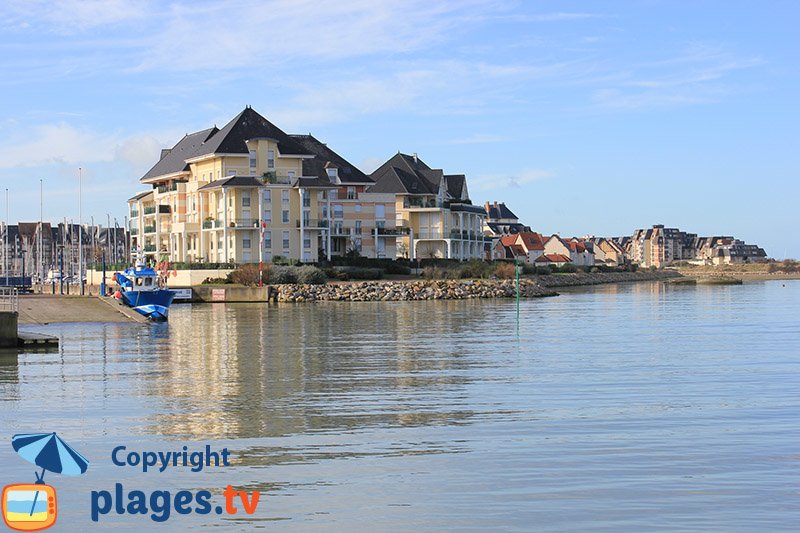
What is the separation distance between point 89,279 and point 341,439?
8936cm

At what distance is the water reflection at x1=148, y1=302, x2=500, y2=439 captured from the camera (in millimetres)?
19266

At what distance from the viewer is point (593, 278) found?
12725 cm

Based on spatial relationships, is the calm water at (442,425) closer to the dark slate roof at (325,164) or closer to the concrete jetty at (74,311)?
the concrete jetty at (74,311)

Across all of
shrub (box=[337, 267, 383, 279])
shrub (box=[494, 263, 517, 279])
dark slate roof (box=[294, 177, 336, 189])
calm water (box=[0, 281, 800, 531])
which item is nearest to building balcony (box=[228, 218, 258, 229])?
dark slate roof (box=[294, 177, 336, 189])

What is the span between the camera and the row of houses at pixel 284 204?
89375 mm

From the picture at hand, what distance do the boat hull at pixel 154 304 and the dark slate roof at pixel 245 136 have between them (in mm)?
38534

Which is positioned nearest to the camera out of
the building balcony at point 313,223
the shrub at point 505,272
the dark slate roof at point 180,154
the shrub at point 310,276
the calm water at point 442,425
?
the calm water at point 442,425

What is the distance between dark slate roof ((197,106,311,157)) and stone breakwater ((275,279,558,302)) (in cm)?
1755

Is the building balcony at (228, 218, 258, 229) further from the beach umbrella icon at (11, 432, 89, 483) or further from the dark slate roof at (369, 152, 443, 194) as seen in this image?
the beach umbrella icon at (11, 432, 89, 483)

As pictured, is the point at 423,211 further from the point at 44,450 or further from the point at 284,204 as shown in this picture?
the point at 44,450

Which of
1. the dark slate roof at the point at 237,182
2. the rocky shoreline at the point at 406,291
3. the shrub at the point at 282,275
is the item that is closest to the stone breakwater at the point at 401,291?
the rocky shoreline at the point at 406,291

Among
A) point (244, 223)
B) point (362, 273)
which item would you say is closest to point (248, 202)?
point (244, 223)

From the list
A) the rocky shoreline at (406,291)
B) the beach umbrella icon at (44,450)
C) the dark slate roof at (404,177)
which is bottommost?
the beach umbrella icon at (44,450)

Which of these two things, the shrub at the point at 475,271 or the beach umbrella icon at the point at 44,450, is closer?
the beach umbrella icon at the point at 44,450
